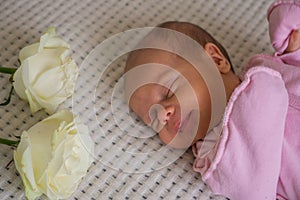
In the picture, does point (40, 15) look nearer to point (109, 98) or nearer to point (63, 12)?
point (63, 12)

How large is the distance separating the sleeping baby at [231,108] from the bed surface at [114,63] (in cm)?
5

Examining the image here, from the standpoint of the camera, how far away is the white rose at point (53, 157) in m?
0.62

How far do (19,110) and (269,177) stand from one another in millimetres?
425

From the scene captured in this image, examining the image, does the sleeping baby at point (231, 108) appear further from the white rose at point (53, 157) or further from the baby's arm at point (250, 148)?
the white rose at point (53, 157)

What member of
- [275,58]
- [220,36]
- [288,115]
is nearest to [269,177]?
[288,115]

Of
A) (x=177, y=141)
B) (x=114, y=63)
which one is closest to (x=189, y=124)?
(x=177, y=141)

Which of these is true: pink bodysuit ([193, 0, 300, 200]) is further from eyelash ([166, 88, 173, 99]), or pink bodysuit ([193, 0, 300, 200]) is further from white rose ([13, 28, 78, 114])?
white rose ([13, 28, 78, 114])

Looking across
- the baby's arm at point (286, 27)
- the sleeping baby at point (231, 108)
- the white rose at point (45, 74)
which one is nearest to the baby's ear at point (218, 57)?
the sleeping baby at point (231, 108)

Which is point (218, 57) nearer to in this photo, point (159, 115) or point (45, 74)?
point (159, 115)

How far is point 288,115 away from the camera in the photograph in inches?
29.6

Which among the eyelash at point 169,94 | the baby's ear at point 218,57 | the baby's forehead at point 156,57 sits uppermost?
the baby's forehead at point 156,57

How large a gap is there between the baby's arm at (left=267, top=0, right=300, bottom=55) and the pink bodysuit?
0.12m

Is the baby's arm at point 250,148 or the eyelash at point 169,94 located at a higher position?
the eyelash at point 169,94

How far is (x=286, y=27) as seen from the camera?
33.2 inches
